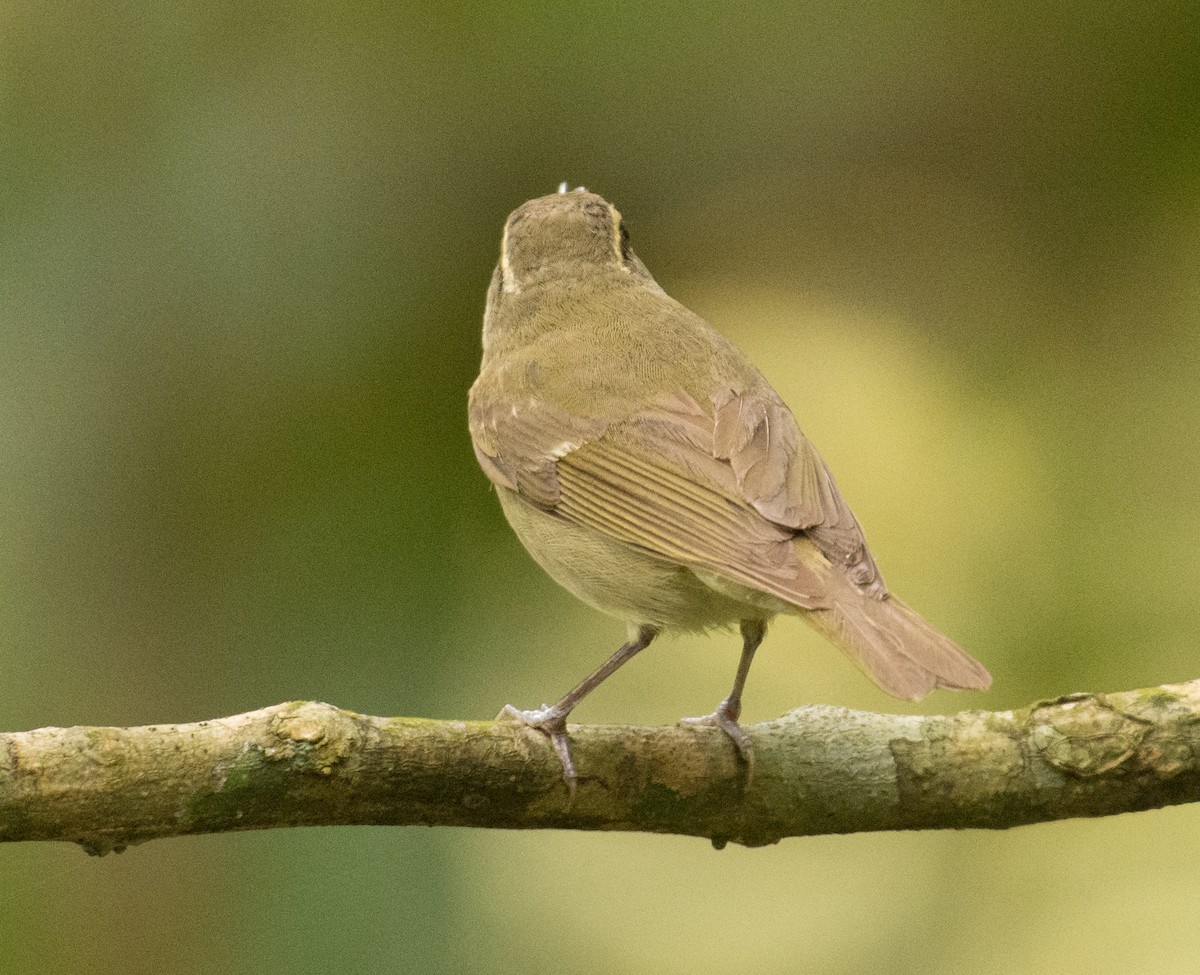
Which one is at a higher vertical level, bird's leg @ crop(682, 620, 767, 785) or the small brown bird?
the small brown bird

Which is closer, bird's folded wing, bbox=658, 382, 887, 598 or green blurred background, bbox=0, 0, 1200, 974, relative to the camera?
bird's folded wing, bbox=658, 382, 887, 598

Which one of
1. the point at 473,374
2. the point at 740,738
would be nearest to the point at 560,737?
the point at 740,738

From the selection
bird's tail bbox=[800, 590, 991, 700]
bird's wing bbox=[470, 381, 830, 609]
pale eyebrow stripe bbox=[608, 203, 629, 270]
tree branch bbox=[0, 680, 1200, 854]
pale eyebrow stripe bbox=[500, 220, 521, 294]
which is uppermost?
pale eyebrow stripe bbox=[608, 203, 629, 270]

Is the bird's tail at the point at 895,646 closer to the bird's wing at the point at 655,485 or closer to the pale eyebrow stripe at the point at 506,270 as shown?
the bird's wing at the point at 655,485

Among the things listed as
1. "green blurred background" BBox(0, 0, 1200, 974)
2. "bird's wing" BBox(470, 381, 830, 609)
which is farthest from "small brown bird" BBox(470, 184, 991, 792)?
"green blurred background" BBox(0, 0, 1200, 974)

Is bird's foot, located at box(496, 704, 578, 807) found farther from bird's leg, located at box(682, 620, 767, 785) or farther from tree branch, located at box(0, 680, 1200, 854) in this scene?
bird's leg, located at box(682, 620, 767, 785)

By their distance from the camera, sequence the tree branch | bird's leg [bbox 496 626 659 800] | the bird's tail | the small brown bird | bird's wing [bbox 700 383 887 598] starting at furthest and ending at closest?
bird's wing [bbox 700 383 887 598] → the small brown bird → bird's leg [bbox 496 626 659 800] → the bird's tail → the tree branch

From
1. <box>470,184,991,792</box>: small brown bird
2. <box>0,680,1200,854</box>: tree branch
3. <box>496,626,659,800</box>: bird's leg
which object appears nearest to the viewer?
<box>0,680,1200,854</box>: tree branch
